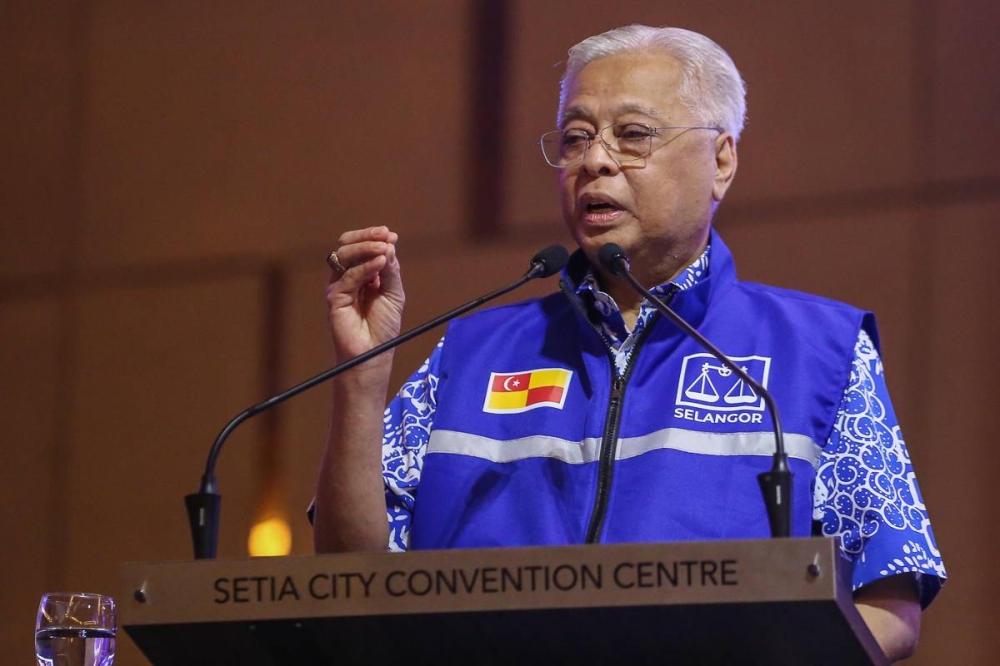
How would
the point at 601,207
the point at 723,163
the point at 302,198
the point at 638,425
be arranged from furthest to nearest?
the point at 302,198 < the point at 723,163 < the point at 601,207 < the point at 638,425

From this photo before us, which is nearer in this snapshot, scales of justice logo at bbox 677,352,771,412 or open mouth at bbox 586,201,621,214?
scales of justice logo at bbox 677,352,771,412

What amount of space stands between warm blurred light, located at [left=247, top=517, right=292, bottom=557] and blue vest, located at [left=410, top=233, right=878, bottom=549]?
1266 millimetres

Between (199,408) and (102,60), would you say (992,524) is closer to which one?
(199,408)

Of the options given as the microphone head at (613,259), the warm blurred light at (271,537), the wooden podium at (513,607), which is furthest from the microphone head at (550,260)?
the warm blurred light at (271,537)

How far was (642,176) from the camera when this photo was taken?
2283 mm

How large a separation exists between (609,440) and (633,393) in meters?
0.10

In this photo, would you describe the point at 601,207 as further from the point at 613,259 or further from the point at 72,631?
the point at 72,631

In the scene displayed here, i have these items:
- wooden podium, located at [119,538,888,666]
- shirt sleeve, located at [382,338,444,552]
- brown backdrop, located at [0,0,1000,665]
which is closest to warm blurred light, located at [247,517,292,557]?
brown backdrop, located at [0,0,1000,665]

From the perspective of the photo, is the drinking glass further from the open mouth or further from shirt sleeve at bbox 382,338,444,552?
the open mouth

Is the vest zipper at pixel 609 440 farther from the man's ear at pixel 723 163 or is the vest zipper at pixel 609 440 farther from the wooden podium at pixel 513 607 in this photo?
the wooden podium at pixel 513 607

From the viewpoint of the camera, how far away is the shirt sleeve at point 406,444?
2277 millimetres

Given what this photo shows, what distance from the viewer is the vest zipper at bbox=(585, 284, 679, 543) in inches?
82.2

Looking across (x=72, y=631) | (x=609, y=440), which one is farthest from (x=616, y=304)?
(x=72, y=631)

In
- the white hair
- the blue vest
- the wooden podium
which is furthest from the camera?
the white hair
